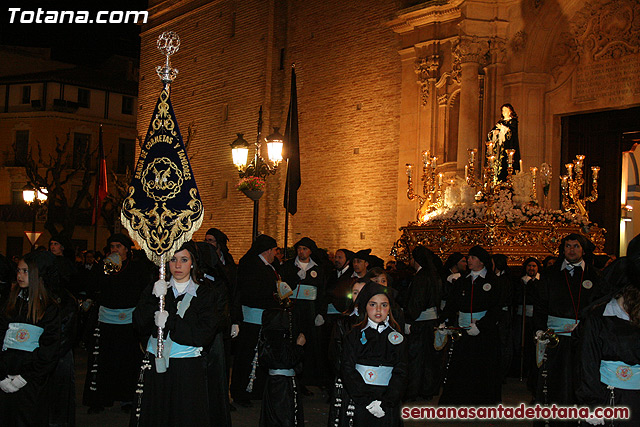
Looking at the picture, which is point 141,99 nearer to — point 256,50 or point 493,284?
point 256,50

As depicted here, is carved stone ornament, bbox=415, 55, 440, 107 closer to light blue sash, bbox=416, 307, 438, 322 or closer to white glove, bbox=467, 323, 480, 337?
light blue sash, bbox=416, 307, 438, 322

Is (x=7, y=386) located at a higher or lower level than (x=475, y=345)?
lower

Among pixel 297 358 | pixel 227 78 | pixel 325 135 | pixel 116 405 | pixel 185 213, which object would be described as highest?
pixel 227 78

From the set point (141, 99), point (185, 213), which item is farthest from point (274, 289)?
point (141, 99)

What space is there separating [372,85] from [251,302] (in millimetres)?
13222

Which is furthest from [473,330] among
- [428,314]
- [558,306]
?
[558,306]

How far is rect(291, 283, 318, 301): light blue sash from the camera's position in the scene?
1157cm

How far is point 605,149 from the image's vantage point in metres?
17.4

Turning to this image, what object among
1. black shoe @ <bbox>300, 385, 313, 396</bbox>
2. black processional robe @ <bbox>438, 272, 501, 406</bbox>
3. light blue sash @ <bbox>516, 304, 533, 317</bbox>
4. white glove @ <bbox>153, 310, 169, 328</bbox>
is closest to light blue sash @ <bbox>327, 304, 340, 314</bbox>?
black shoe @ <bbox>300, 385, 313, 396</bbox>

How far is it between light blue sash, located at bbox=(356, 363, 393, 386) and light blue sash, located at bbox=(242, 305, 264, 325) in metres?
4.01

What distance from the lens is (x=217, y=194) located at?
28641 millimetres

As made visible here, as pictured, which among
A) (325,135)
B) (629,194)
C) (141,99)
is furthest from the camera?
(141,99)

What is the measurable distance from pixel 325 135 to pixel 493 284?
14.6m

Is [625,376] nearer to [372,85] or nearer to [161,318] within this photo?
[161,318]
